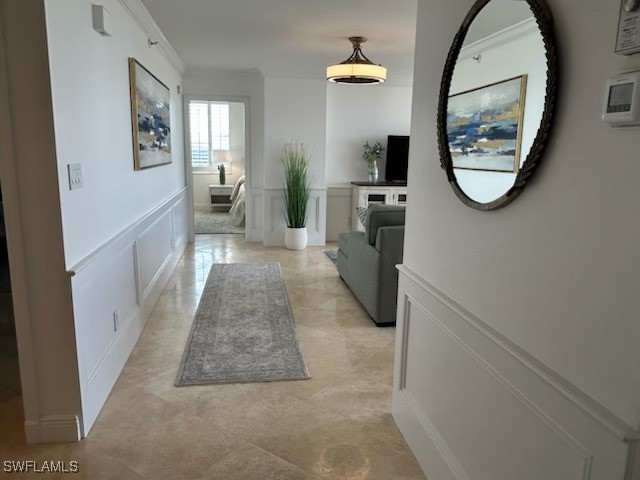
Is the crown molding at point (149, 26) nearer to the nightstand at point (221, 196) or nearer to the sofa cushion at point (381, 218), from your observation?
the sofa cushion at point (381, 218)

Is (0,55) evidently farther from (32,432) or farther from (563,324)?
(563,324)

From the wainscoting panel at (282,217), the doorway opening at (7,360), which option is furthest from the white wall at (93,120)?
the wainscoting panel at (282,217)

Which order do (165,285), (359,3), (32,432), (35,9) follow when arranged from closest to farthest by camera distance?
(35,9) < (32,432) < (359,3) < (165,285)

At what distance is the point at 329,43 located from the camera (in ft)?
15.2

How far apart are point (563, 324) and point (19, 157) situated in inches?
82.8

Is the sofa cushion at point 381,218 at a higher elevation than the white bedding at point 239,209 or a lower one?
higher

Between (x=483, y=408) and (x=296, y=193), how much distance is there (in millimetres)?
4949

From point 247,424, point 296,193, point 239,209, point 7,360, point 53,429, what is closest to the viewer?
point 53,429

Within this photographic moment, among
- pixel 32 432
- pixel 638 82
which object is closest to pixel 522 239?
pixel 638 82

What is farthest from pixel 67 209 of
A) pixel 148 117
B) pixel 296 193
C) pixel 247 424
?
pixel 296 193

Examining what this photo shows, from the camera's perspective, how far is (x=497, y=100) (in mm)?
1431

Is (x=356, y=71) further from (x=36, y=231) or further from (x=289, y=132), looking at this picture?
(x=36, y=231)

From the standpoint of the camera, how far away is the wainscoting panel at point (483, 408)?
3.41 ft

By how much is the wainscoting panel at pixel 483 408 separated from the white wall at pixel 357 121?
4894 millimetres
